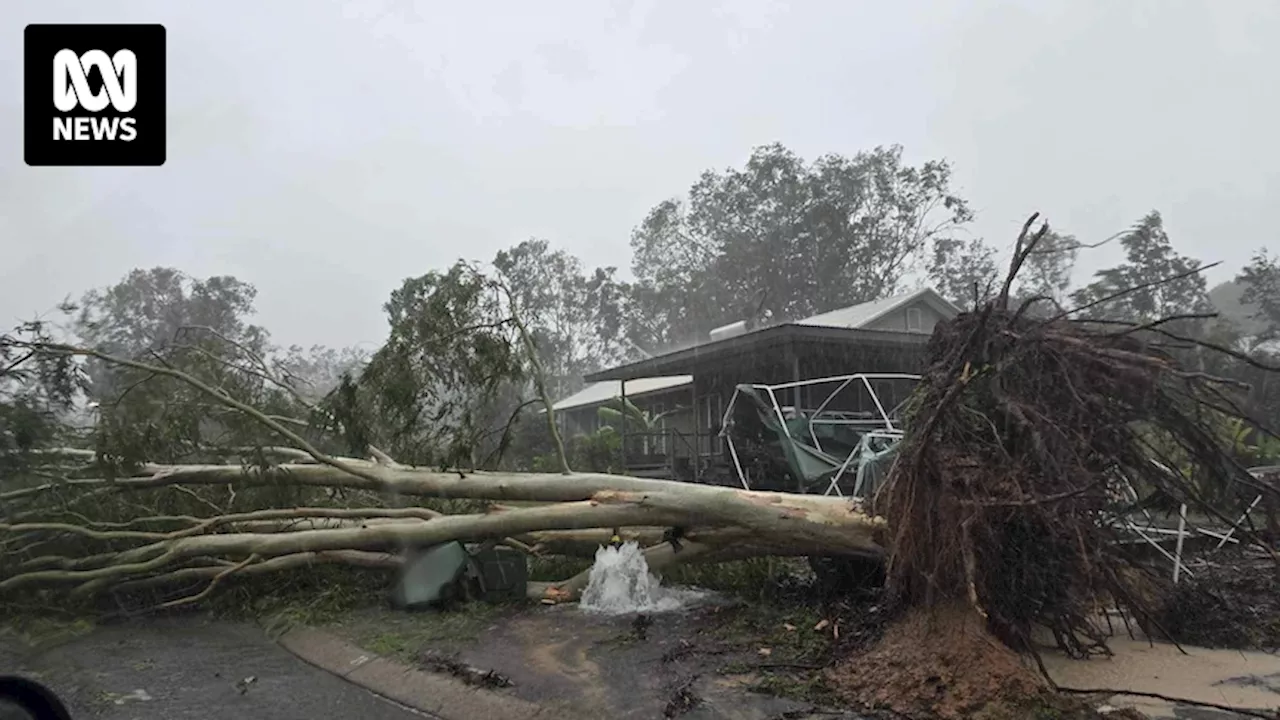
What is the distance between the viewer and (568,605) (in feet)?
26.8

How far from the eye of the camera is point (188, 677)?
6305 millimetres

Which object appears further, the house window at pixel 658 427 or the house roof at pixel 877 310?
the house window at pixel 658 427

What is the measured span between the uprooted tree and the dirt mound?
0.03m

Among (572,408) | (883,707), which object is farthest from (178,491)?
(572,408)

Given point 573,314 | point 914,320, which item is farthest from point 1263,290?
point 573,314

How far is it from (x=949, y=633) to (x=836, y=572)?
83.1 inches

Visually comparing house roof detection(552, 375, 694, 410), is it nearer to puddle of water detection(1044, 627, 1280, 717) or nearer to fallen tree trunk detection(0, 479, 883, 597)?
fallen tree trunk detection(0, 479, 883, 597)

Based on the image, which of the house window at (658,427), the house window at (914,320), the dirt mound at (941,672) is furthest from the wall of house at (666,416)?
the dirt mound at (941,672)

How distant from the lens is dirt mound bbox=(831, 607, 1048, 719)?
482 cm

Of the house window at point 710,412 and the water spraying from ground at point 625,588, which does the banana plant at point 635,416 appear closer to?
the house window at point 710,412

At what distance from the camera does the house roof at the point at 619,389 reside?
22.4 m

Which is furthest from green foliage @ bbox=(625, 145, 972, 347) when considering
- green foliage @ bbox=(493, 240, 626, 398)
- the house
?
the house

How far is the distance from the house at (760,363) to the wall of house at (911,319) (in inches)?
0.8

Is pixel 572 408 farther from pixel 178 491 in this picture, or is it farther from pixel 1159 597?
pixel 1159 597
